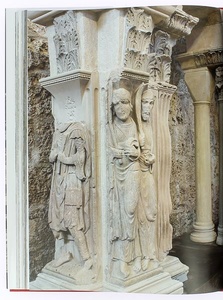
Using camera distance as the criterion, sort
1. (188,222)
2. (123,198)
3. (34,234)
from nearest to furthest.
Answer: (123,198), (34,234), (188,222)

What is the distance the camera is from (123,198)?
7.47ft

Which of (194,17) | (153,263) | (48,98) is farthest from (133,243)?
(194,17)

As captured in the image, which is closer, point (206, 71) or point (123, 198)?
point (123, 198)

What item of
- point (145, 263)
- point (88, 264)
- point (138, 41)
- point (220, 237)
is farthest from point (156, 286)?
point (138, 41)

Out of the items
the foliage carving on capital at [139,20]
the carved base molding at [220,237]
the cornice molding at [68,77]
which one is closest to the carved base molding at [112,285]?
the carved base molding at [220,237]

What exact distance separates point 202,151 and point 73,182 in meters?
0.93

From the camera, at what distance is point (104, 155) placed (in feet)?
7.66

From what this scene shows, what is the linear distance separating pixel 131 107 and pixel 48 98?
0.58m

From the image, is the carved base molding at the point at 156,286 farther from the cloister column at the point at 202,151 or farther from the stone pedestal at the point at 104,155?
the cloister column at the point at 202,151

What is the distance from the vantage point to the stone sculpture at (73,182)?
2314mm

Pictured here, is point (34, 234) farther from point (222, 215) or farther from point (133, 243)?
point (222, 215)

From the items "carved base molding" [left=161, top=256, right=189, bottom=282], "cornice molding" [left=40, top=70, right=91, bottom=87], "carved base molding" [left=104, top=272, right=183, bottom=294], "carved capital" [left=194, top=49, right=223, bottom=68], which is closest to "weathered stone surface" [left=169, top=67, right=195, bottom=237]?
"carved capital" [left=194, top=49, right=223, bottom=68]

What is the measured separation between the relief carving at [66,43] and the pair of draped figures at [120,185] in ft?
1.04

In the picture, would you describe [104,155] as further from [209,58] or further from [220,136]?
[209,58]
